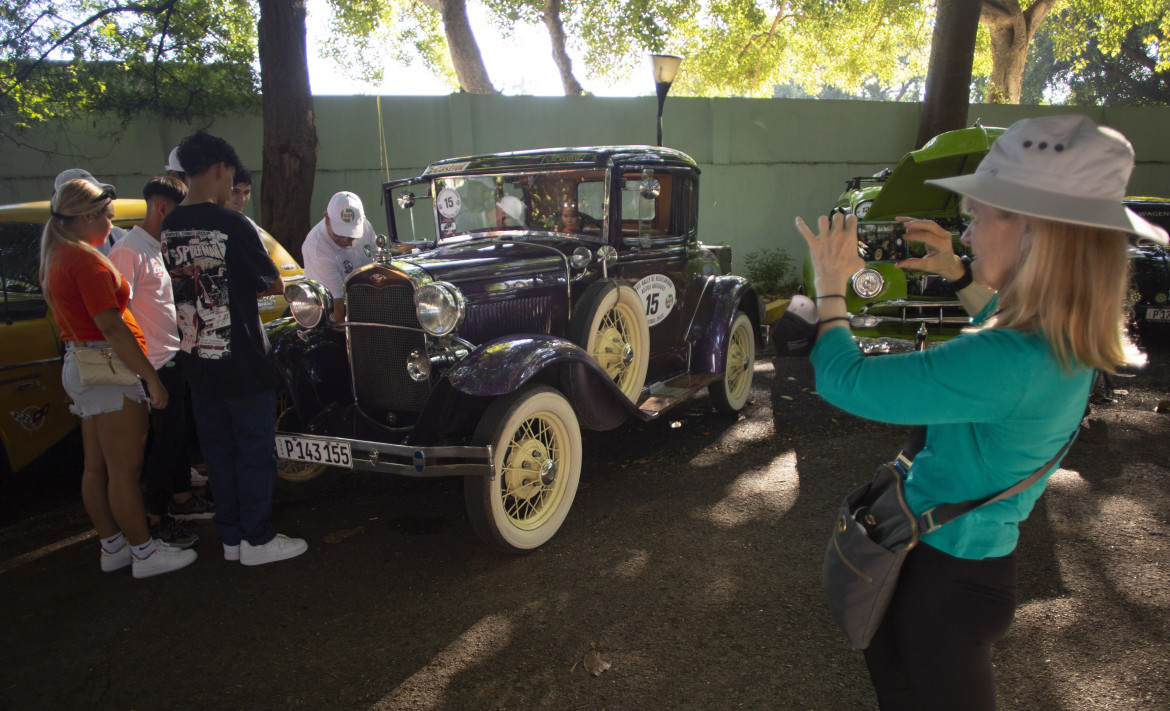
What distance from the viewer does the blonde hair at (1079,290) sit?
47.1 inches

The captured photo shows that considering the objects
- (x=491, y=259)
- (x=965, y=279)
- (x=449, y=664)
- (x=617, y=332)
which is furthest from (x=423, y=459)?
(x=965, y=279)

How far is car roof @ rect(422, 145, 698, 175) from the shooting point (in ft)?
14.7

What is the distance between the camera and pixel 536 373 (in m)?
3.44

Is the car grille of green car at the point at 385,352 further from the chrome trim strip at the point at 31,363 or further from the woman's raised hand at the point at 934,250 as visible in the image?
the woman's raised hand at the point at 934,250

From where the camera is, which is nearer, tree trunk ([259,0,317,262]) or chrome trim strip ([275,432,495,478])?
chrome trim strip ([275,432,495,478])

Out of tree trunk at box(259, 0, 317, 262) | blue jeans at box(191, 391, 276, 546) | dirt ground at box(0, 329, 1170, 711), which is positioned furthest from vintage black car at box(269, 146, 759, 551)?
tree trunk at box(259, 0, 317, 262)

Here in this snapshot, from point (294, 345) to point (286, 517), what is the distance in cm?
97

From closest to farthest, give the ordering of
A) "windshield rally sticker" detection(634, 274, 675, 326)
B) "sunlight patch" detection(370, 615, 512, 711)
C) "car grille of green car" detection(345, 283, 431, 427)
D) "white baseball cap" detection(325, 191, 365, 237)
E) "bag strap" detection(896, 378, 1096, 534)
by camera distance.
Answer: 1. "bag strap" detection(896, 378, 1096, 534)
2. "sunlight patch" detection(370, 615, 512, 711)
3. "car grille of green car" detection(345, 283, 431, 427)
4. "windshield rally sticker" detection(634, 274, 675, 326)
5. "white baseball cap" detection(325, 191, 365, 237)

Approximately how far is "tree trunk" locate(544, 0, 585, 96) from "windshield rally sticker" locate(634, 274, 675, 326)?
1272 cm

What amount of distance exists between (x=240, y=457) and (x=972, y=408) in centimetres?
300

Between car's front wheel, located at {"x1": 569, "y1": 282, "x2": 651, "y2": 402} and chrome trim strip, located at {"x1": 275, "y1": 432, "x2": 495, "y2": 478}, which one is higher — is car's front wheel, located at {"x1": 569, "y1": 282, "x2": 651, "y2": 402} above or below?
above

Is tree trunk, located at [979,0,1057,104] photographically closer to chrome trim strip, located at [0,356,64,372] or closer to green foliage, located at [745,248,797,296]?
green foliage, located at [745,248,797,296]

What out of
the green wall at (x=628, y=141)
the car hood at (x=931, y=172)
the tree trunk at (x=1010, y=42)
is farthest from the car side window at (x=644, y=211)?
the tree trunk at (x=1010, y=42)

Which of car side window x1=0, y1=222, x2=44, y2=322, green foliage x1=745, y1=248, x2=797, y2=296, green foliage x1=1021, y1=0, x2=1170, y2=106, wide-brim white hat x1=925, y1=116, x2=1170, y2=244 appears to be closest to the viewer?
wide-brim white hat x1=925, y1=116, x2=1170, y2=244
